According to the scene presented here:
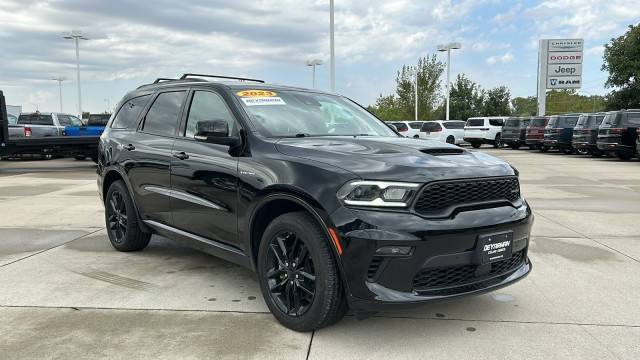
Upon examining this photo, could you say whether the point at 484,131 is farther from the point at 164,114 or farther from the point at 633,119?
the point at 164,114

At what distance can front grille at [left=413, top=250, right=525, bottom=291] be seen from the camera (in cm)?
324

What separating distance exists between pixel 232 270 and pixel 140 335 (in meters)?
1.59

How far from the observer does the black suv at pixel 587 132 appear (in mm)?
20906

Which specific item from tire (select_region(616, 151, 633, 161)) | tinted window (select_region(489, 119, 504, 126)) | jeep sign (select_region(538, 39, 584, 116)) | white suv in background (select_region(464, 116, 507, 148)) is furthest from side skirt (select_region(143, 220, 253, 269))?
jeep sign (select_region(538, 39, 584, 116))

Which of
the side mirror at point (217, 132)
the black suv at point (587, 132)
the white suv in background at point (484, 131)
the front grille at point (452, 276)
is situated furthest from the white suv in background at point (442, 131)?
the front grille at point (452, 276)

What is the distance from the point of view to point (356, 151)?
3.60 metres

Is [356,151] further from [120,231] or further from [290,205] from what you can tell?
[120,231]

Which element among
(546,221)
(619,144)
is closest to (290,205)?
(546,221)

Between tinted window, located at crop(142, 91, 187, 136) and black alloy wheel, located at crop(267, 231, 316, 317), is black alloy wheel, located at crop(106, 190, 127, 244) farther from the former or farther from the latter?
black alloy wheel, located at crop(267, 231, 316, 317)

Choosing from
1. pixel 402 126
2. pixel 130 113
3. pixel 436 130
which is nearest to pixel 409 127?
pixel 402 126

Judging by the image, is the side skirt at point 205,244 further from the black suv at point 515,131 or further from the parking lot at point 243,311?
the black suv at point 515,131

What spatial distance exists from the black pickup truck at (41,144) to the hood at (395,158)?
13.6m

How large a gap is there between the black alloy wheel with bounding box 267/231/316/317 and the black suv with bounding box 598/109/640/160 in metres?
18.4

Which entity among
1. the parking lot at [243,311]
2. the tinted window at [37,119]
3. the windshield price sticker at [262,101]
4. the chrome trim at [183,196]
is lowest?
the parking lot at [243,311]
